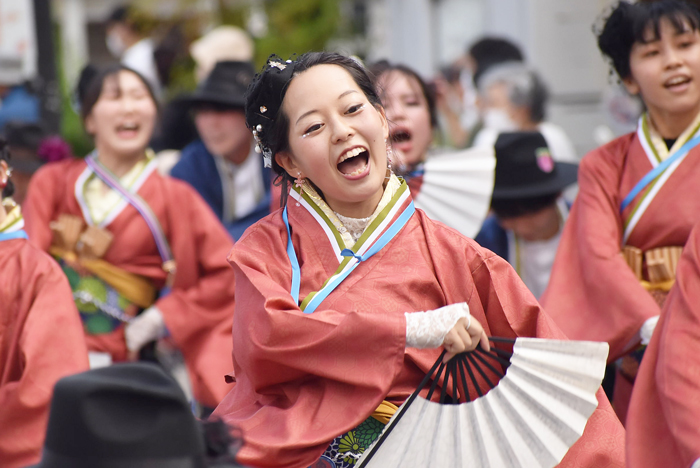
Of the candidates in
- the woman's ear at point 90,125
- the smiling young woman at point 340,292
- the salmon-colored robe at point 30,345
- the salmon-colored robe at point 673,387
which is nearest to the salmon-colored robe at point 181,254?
the woman's ear at point 90,125

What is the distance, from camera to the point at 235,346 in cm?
256

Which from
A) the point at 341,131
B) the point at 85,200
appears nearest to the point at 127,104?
the point at 85,200

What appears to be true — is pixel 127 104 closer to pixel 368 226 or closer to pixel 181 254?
pixel 181 254

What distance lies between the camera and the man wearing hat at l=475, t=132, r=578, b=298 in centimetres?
428

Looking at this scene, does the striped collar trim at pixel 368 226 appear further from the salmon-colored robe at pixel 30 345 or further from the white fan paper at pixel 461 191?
the white fan paper at pixel 461 191

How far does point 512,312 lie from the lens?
8.30ft

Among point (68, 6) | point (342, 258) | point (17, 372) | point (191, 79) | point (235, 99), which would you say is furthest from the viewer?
point (68, 6)

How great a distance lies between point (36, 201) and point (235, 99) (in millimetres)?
1521

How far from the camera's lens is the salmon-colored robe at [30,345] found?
3.08m

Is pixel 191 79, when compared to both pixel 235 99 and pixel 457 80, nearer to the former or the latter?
pixel 457 80

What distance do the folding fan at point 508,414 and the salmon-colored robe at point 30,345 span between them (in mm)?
1237

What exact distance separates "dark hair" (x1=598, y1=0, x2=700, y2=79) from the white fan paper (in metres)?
0.64

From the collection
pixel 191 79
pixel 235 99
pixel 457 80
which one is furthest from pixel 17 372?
pixel 191 79

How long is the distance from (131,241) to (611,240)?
88.1 inches
